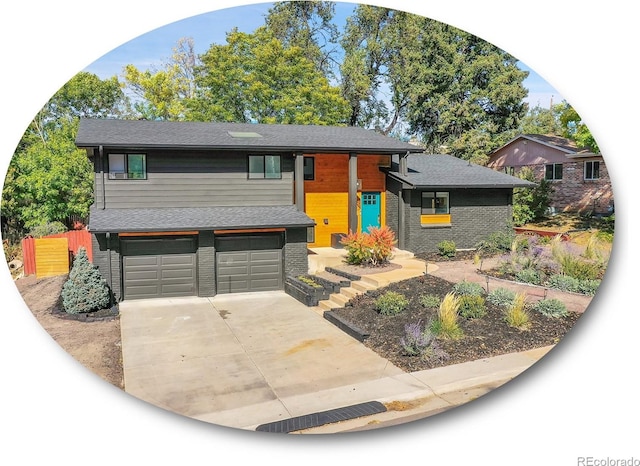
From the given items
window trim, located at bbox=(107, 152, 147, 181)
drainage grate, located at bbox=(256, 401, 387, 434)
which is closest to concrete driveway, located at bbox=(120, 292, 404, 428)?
drainage grate, located at bbox=(256, 401, 387, 434)

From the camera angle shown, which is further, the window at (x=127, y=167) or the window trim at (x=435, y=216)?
the window trim at (x=435, y=216)

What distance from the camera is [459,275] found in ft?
38.8

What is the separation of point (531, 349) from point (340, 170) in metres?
8.79

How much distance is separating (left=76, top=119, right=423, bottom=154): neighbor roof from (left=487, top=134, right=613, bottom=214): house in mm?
2468

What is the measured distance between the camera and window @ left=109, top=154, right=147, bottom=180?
1344 cm

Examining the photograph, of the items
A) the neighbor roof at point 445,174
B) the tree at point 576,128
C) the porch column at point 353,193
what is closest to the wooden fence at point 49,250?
the porch column at point 353,193

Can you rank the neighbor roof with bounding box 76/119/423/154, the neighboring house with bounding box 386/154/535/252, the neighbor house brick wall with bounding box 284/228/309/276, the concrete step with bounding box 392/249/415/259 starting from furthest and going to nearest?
the concrete step with bounding box 392/249/415/259 < the neighbor house brick wall with bounding box 284/228/309/276 < the neighboring house with bounding box 386/154/535/252 < the neighbor roof with bounding box 76/119/423/154

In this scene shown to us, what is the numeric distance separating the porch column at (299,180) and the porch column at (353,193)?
1.42 m

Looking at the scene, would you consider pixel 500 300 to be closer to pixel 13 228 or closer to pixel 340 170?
pixel 340 170

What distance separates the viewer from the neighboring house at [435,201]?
45.5 ft

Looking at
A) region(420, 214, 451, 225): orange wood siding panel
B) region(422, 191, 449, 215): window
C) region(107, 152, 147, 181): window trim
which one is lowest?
region(420, 214, 451, 225): orange wood siding panel

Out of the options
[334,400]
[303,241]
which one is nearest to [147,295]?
[303,241]

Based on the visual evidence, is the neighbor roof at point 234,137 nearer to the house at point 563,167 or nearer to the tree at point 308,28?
the house at point 563,167

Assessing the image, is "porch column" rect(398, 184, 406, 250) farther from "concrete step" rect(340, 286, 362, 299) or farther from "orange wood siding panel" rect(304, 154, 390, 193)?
"concrete step" rect(340, 286, 362, 299)
